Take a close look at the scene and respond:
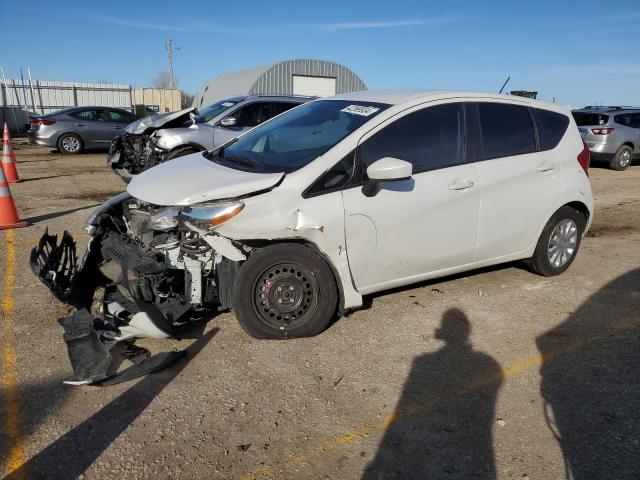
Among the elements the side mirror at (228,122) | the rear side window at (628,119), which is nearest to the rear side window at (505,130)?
the side mirror at (228,122)

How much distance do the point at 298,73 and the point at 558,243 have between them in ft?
96.6

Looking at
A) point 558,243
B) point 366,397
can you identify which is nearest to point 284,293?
point 366,397

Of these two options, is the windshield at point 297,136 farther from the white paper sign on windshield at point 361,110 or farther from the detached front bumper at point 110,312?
the detached front bumper at point 110,312

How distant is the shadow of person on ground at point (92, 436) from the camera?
245 cm

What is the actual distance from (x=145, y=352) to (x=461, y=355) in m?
2.16

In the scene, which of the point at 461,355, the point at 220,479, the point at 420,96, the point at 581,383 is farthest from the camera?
the point at 420,96

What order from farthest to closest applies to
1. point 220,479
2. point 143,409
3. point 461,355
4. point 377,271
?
1. point 377,271
2. point 461,355
3. point 143,409
4. point 220,479

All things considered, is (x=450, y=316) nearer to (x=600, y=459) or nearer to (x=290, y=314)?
(x=290, y=314)

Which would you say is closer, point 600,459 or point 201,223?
point 600,459

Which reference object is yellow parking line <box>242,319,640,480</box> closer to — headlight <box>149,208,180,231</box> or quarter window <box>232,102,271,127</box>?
headlight <box>149,208,180,231</box>

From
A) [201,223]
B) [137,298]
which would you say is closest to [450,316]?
[201,223]

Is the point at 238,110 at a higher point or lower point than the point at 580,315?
higher

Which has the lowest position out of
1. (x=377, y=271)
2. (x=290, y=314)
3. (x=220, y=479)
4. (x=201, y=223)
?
(x=220, y=479)

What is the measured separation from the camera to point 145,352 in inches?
135
